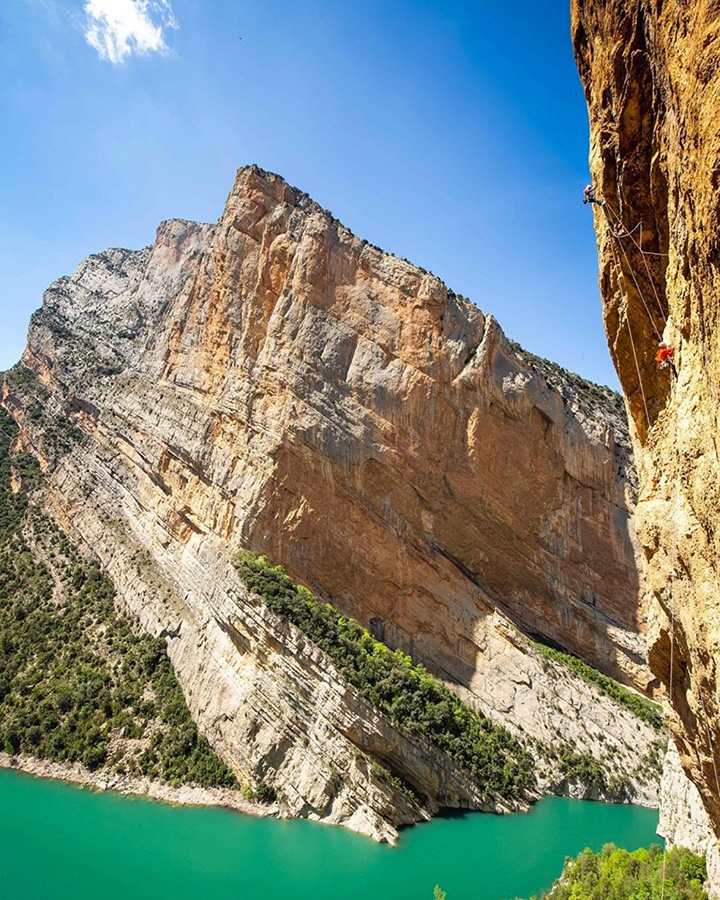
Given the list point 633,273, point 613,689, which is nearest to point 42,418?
point 613,689

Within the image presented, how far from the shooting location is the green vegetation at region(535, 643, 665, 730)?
3541 cm

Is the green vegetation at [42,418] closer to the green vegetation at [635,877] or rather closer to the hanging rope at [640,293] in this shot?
the green vegetation at [635,877]

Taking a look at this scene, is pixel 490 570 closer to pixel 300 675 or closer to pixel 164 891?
pixel 300 675

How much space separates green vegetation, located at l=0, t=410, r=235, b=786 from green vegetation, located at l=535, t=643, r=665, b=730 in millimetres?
21983

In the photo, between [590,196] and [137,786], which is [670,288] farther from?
[137,786]

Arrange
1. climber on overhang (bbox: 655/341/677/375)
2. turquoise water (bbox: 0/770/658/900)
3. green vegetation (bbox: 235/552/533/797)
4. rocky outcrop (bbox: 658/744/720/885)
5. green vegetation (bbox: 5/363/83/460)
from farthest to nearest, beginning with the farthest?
green vegetation (bbox: 5/363/83/460) < green vegetation (bbox: 235/552/533/797) < turquoise water (bbox: 0/770/658/900) < rocky outcrop (bbox: 658/744/720/885) < climber on overhang (bbox: 655/341/677/375)

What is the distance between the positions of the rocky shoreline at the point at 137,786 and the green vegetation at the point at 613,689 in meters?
20.6

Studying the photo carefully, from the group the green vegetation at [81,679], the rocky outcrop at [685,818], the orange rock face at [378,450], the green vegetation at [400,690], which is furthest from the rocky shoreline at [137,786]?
the rocky outcrop at [685,818]

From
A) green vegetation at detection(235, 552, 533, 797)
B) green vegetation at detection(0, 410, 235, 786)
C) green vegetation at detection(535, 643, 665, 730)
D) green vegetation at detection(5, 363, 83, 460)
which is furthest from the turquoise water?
green vegetation at detection(5, 363, 83, 460)

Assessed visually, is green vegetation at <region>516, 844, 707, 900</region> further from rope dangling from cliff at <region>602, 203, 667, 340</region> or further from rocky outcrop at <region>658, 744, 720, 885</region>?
rope dangling from cliff at <region>602, 203, 667, 340</region>

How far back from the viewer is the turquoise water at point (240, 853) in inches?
727

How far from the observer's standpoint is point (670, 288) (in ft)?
20.3

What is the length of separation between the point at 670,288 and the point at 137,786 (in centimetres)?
2847

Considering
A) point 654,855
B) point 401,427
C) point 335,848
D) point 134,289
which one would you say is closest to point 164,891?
point 335,848
